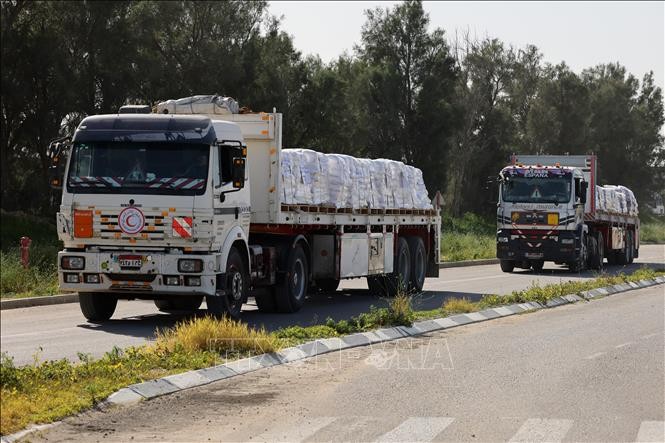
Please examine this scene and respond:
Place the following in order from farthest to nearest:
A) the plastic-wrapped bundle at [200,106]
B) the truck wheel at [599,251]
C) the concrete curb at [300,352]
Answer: the truck wheel at [599,251] < the plastic-wrapped bundle at [200,106] < the concrete curb at [300,352]

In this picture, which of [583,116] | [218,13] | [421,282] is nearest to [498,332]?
[421,282]

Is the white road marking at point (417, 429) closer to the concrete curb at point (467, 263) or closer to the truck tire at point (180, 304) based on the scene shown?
the truck tire at point (180, 304)

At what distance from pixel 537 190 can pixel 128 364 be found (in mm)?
24299

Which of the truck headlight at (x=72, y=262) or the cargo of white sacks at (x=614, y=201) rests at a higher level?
the cargo of white sacks at (x=614, y=201)

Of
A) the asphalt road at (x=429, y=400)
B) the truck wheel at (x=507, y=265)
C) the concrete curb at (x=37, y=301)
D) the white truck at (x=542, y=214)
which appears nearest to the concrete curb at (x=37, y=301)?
the concrete curb at (x=37, y=301)

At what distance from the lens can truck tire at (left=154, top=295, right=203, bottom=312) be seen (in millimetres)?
19938

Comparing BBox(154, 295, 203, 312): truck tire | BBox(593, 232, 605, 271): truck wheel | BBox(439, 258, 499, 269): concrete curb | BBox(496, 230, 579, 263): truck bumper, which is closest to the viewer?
BBox(154, 295, 203, 312): truck tire

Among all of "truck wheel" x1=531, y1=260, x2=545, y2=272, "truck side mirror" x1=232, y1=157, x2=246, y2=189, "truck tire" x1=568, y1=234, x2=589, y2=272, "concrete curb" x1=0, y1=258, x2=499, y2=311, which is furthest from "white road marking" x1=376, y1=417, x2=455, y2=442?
"truck wheel" x1=531, y1=260, x2=545, y2=272

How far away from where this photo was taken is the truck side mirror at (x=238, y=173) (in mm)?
17281

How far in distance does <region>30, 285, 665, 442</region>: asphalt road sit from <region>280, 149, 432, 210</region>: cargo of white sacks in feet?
18.1

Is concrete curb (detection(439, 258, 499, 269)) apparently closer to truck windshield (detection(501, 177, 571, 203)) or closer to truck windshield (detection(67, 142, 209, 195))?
truck windshield (detection(501, 177, 571, 203))

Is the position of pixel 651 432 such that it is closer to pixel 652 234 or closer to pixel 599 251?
pixel 599 251

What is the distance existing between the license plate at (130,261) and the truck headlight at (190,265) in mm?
564

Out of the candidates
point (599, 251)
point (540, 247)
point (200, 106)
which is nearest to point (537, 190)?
point (540, 247)
